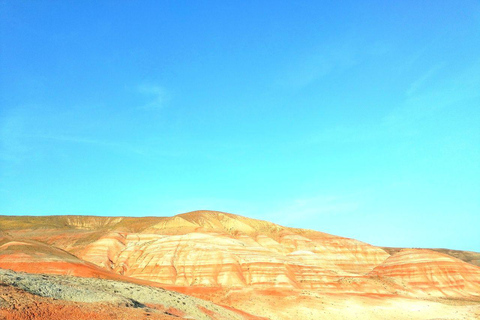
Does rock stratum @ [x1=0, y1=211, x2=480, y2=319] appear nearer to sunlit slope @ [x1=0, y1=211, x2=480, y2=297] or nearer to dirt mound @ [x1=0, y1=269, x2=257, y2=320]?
sunlit slope @ [x1=0, y1=211, x2=480, y2=297]

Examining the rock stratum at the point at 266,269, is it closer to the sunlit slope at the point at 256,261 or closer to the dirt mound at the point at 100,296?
the sunlit slope at the point at 256,261

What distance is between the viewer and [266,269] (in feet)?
224

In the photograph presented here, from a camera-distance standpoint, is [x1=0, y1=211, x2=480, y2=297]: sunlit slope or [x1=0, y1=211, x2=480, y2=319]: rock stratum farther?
[x1=0, y1=211, x2=480, y2=297]: sunlit slope

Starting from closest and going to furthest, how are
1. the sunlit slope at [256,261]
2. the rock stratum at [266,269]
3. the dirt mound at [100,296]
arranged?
the dirt mound at [100,296], the rock stratum at [266,269], the sunlit slope at [256,261]

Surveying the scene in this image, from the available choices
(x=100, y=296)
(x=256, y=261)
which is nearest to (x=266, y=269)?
(x=256, y=261)

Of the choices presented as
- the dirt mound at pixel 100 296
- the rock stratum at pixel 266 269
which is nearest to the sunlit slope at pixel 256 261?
the rock stratum at pixel 266 269

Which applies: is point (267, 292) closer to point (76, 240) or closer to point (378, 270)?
point (378, 270)

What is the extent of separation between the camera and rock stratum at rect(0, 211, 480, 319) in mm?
52844

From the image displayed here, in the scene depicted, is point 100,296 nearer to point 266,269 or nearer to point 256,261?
point 266,269

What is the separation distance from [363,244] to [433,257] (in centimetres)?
3262

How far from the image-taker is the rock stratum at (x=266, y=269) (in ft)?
173

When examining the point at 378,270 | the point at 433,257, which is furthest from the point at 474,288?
the point at 378,270

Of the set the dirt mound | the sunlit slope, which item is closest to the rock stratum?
the sunlit slope

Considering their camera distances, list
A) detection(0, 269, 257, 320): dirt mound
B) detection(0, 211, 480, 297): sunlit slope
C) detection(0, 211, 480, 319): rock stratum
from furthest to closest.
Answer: detection(0, 211, 480, 297): sunlit slope, detection(0, 211, 480, 319): rock stratum, detection(0, 269, 257, 320): dirt mound
